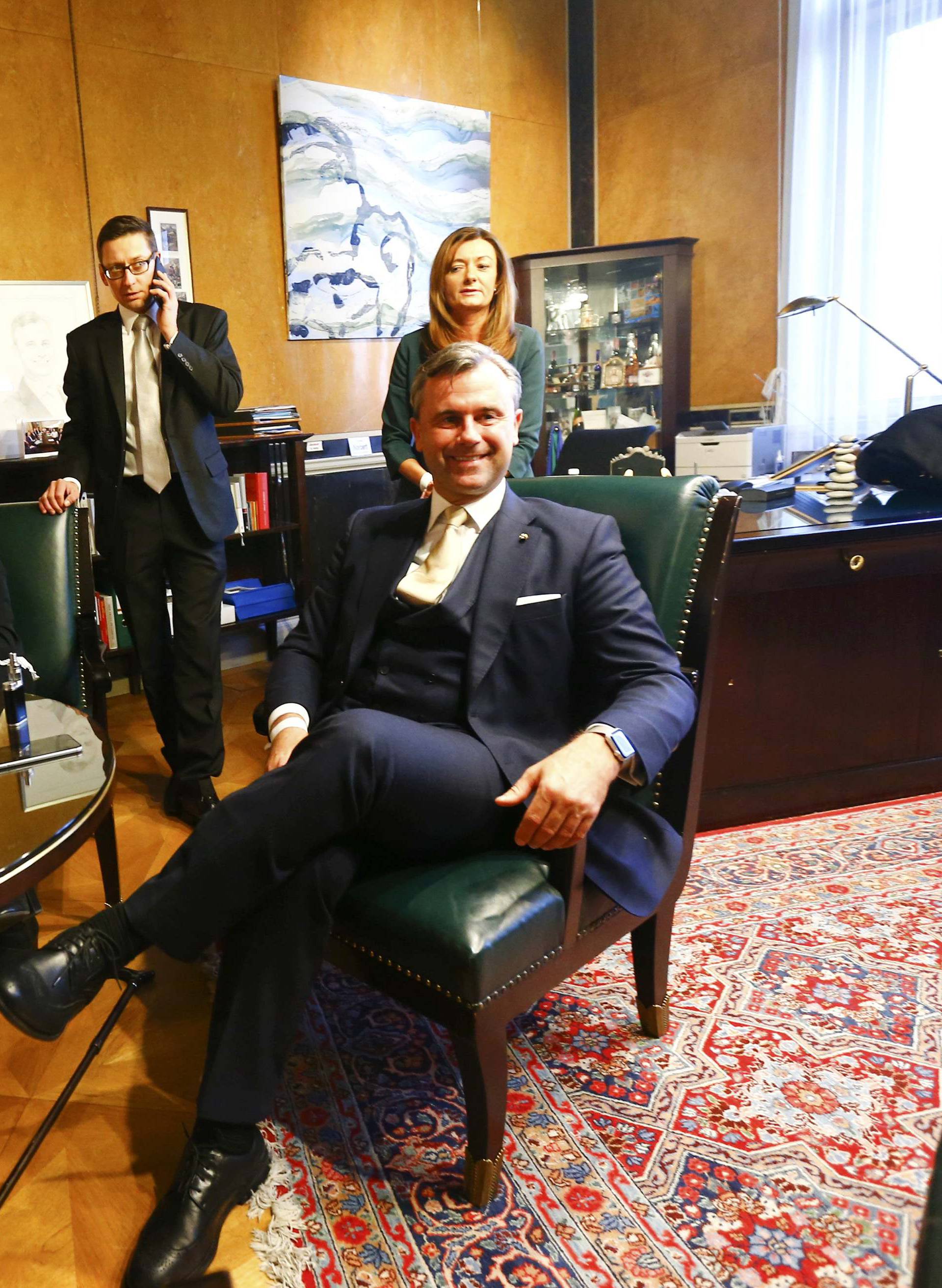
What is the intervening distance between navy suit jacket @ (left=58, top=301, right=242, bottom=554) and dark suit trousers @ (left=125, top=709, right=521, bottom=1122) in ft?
5.53

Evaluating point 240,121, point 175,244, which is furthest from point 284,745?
point 240,121

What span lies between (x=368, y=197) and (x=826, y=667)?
3622mm

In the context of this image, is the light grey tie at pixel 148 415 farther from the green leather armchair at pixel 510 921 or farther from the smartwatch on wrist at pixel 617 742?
the smartwatch on wrist at pixel 617 742

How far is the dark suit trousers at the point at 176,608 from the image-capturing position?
2.96m

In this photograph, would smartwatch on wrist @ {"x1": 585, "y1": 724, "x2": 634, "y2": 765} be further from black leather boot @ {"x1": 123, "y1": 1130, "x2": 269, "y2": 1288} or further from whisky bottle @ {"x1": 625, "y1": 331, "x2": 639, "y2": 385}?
whisky bottle @ {"x1": 625, "y1": 331, "x2": 639, "y2": 385}

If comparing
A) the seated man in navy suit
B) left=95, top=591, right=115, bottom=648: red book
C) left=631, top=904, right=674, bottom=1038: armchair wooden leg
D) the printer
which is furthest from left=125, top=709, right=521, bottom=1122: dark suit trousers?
the printer

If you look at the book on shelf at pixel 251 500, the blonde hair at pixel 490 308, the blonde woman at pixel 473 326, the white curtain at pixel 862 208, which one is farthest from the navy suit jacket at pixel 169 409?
the white curtain at pixel 862 208

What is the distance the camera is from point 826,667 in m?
2.69

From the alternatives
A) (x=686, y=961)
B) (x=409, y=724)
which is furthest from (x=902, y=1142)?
(x=409, y=724)

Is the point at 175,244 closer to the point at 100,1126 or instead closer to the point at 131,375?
the point at 131,375

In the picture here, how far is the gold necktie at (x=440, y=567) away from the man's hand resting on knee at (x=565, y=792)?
441mm

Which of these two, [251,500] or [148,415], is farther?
[251,500]

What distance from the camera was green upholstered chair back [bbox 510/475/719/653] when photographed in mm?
1829

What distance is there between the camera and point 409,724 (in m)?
1.53
